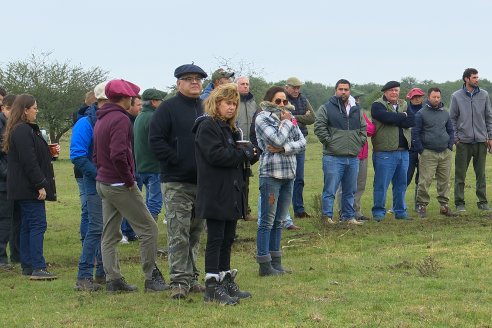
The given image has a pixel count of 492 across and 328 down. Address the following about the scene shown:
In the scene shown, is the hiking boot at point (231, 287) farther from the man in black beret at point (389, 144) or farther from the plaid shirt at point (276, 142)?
the man in black beret at point (389, 144)

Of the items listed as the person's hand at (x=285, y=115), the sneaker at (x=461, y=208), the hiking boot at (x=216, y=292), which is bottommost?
the hiking boot at (x=216, y=292)

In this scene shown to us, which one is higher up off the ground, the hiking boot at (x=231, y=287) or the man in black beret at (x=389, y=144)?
the man in black beret at (x=389, y=144)

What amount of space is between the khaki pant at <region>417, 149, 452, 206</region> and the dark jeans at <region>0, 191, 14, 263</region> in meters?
7.50

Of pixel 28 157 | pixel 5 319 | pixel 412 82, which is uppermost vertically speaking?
pixel 412 82

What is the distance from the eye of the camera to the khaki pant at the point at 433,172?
49.4 feet

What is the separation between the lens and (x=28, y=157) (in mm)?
10031

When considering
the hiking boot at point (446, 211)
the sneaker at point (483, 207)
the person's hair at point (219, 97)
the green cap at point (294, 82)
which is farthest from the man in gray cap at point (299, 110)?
the person's hair at point (219, 97)

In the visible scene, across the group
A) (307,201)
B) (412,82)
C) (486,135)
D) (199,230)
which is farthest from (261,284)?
(412,82)

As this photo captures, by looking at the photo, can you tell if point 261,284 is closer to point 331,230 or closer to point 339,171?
point 331,230

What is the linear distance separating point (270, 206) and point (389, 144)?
5.55 meters

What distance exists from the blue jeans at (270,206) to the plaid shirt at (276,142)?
0.11 metres

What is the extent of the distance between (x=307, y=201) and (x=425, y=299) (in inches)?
409

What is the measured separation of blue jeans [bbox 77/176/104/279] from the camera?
946 cm

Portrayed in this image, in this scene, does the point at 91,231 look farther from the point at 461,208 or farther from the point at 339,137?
the point at 461,208
